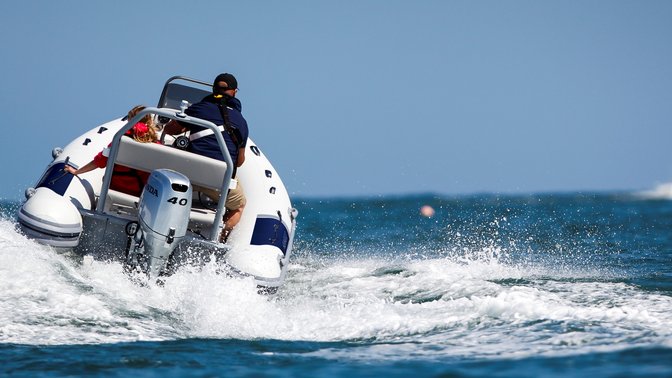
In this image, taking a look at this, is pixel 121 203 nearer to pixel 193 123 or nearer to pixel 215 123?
pixel 215 123

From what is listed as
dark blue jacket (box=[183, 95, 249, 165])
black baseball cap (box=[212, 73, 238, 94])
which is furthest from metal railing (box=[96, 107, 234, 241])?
black baseball cap (box=[212, 73, 238, 94])

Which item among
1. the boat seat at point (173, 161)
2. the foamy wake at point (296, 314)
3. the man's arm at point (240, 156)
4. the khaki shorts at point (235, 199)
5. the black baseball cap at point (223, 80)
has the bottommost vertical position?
the foamy wake at point (296, 314)

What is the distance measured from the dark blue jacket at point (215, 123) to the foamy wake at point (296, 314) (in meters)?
0.83

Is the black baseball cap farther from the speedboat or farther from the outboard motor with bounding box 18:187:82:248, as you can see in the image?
the outboard motor with bounding box 18:187:82:248

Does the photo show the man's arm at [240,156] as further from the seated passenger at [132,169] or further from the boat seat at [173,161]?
the seated passenger at [132,169]

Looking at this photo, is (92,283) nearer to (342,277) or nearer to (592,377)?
(342,277)

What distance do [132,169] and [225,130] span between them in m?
0.84

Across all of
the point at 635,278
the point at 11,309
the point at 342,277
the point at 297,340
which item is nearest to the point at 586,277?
the point at 635,278

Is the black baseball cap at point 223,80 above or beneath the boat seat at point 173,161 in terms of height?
above

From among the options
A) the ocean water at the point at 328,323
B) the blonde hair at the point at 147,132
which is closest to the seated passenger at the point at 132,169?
the blonde hair at the point at 147,132

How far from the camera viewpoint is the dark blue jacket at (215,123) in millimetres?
5699

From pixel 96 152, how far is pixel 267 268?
1711 mm

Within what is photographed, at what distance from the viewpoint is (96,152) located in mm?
6449

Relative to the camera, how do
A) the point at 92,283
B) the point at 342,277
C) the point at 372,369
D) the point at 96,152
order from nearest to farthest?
the point at 372,369
the point at 92,283
the point at 96,152
the point at 342,277
